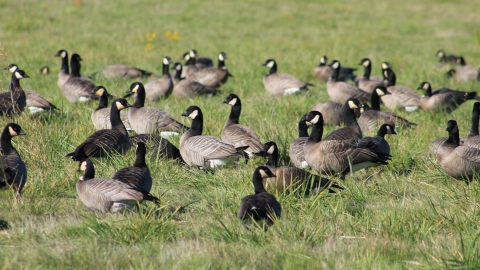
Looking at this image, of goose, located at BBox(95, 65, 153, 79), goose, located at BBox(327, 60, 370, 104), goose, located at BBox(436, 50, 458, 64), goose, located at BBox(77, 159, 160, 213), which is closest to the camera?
goose, located at BBox(77, 159, 160, 213)

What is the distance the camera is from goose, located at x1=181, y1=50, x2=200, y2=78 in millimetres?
15758

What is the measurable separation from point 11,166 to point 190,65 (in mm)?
10068

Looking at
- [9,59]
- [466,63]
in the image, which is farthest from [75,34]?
[466,63]

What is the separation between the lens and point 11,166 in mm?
6383

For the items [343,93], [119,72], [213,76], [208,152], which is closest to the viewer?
[208,152]

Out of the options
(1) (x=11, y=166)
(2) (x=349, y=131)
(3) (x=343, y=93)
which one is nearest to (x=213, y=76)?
(3) (x=343, y=93)

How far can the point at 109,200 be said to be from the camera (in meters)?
5.84

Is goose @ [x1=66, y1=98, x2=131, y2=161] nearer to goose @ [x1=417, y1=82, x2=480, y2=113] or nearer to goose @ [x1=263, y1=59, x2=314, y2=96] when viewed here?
goose @ [x1=263, y1=59, x2=314, y2=96]

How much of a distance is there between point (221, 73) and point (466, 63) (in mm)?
8777

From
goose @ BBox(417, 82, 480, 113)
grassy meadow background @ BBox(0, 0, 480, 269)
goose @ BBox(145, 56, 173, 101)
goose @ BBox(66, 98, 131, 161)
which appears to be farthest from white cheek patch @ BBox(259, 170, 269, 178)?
goose @ BBox(145, 56, 173, 101)

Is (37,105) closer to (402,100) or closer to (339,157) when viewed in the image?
(339,157)

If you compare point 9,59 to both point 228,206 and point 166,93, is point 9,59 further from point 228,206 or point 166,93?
point 228,206

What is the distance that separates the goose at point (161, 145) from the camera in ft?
26.4

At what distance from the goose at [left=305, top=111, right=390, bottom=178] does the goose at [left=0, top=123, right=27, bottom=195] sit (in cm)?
349
